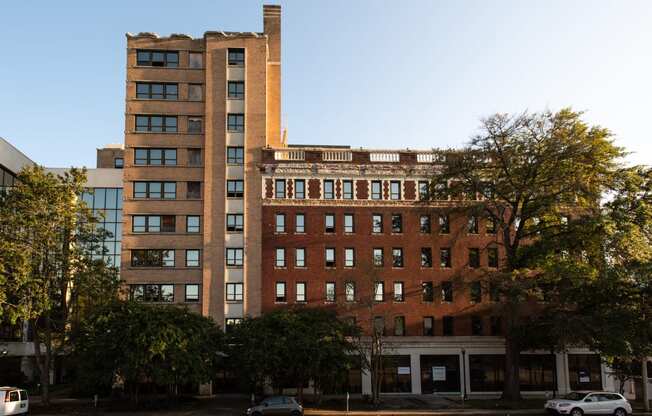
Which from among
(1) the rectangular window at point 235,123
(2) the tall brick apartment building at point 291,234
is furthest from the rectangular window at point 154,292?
(1) the rectangular window at point 235,123

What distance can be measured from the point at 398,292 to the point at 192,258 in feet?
61.8

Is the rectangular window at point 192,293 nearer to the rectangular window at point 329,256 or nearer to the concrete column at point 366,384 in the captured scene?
the rectangular window at point 329,256

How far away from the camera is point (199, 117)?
58.7 meters

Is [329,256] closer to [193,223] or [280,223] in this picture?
[280,223]

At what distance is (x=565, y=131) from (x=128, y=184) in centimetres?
3748

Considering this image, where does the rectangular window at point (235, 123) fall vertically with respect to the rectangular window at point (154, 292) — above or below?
above

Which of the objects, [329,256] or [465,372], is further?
[329,256]

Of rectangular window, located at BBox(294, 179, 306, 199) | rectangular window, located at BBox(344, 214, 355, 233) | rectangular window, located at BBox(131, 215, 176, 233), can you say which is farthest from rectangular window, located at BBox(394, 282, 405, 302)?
rectangular window, located at BBox(131, 215, 176, 233)

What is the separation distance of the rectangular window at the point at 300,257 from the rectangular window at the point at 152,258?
36.7 ft

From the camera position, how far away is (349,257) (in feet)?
184

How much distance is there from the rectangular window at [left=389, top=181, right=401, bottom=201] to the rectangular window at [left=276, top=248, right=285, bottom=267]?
11.1m

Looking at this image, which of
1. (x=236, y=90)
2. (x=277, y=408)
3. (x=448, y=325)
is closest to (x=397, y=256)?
(x=448, y=325)

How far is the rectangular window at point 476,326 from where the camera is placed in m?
56.6

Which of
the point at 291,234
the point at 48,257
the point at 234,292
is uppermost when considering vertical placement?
the point at 291,234
